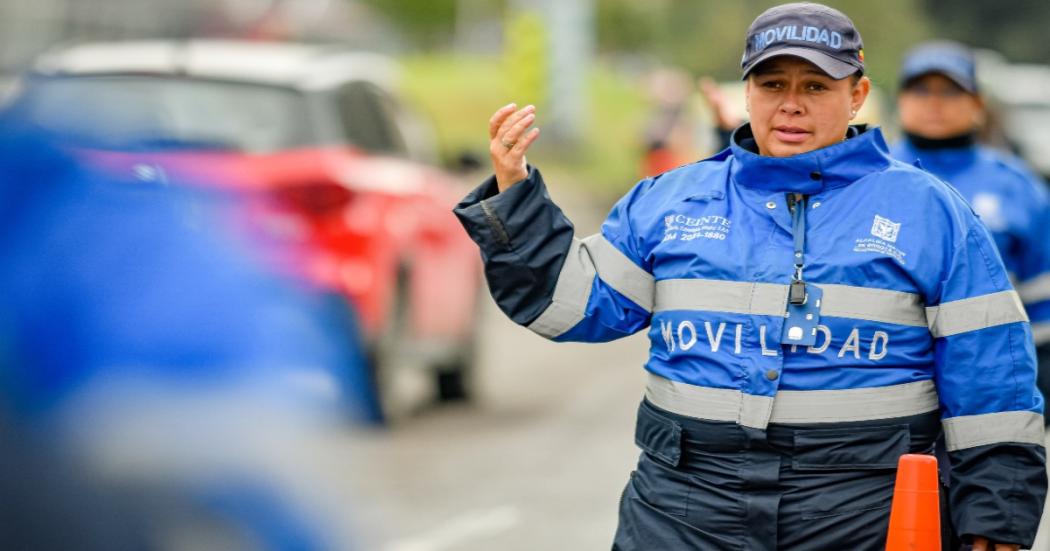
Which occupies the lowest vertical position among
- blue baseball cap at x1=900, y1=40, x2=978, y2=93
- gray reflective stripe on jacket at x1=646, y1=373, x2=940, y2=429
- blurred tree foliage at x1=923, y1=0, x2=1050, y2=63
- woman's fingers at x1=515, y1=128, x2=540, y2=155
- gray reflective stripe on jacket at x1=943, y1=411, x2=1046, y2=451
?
gray reflective stripe on jacket at x1=943, y1=411, x2=1046, y2=451

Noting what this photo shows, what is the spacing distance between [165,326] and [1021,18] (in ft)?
142

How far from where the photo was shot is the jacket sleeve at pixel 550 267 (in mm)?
4254

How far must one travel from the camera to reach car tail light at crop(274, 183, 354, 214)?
9523 mm

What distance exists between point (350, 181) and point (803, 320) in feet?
19.6

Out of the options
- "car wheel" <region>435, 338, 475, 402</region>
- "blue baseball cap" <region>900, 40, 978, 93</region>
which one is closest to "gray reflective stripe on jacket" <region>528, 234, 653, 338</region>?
"blue baseball cap" <region>900, 40, 978, 93</region>

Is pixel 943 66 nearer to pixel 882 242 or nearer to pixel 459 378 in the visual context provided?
pixel 882 242

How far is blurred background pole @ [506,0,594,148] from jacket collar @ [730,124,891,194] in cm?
2758

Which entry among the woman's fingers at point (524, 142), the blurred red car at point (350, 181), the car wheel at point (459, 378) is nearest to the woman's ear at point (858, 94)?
the woman's fingers at point (524, 142)

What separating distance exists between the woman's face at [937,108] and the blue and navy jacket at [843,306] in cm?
265

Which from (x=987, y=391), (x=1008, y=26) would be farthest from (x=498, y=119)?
(x=1008, y=26)

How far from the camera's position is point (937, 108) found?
691cm

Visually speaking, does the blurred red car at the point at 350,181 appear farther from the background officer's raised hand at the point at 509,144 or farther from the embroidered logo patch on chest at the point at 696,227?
the embroidered logo patch on chest at the point at 696,227

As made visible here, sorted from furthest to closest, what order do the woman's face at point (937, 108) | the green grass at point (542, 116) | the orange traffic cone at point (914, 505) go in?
the green grass at point (542, 116) → the woman's face at point (937, 108) → the orange traffic cone at point (914, 505)

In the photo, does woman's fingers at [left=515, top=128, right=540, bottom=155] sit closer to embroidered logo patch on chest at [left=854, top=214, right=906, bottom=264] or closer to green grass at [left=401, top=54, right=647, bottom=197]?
embroidered logo patch on chest at [left=854, top=214, right=906, bottom=264]
